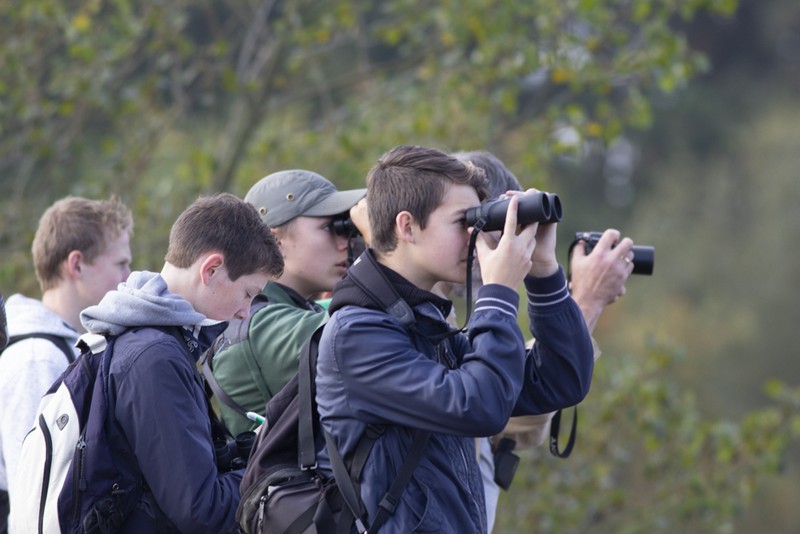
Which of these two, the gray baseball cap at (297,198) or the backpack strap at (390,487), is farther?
the gray baseball cap at (297,198)

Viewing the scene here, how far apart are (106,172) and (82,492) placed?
5674 millimetres

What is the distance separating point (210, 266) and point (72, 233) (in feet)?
3.03

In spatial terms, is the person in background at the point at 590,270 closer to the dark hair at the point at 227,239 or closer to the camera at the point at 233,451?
the dark hair at the point at 227,239

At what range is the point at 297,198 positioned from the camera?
354 centimetres

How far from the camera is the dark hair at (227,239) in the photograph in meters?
3.04

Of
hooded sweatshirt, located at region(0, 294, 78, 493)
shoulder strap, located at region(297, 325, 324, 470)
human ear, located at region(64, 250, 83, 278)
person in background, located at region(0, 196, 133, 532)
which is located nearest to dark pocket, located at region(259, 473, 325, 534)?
shoulder strap, located at region(297, 325, 324, 470)

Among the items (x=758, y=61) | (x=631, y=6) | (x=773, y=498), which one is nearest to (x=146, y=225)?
(x=631, y=6)

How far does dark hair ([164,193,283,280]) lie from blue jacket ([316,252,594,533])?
0.47 m

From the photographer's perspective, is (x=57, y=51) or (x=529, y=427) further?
(x=57, y=51)

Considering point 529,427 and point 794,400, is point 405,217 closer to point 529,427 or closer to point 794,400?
point 529,427

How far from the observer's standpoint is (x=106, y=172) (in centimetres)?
813

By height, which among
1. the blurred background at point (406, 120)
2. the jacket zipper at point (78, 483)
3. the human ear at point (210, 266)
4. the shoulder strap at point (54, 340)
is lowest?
the blurred background at point (406, 120)

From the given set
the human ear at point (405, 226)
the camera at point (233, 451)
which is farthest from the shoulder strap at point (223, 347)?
the human ear at point (405, 226)

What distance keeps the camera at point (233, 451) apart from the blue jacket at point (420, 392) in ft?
1.73
